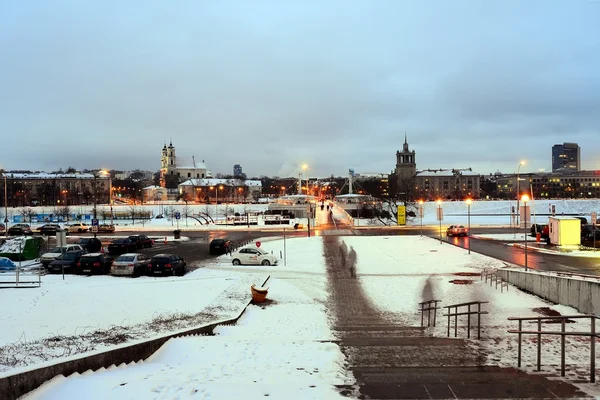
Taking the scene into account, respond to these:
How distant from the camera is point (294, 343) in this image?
1155 centimetres

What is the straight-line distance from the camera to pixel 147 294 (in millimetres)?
18750

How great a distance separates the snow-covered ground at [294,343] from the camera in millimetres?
7600

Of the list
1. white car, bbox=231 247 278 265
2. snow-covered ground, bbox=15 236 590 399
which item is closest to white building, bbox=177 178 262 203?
white car, bbox=231 247 278 265

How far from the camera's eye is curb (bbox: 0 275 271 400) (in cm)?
738

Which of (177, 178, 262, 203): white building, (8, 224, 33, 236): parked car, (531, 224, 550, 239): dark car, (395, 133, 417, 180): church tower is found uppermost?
(395, 133, 417, 180): church tower

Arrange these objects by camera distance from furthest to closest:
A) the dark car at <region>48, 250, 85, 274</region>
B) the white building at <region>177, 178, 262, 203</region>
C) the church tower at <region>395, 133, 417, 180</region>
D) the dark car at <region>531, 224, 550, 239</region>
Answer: the church tower at <region>395, 133, 417, 180</region>
the white building at <region>177, 178, 262, 203</region>
the dark car at <region>531, 224, 550, 239</region>
the dark car at <region>48, 250, 85, 274</region>

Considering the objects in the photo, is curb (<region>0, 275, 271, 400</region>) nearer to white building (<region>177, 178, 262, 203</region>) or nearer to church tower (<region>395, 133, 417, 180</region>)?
white building (<region>177, 178, 262, 203</region>)

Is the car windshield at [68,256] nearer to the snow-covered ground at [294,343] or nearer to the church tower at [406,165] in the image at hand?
the snow-covered ground at [294,343]

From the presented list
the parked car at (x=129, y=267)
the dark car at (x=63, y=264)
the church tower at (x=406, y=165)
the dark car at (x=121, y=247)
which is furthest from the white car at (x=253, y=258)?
the church tower at (x=406, y=165)

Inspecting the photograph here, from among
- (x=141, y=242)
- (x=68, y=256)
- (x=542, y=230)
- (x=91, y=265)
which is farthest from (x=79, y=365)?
(x=542, y=230)

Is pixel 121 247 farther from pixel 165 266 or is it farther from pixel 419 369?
pixel 419 369

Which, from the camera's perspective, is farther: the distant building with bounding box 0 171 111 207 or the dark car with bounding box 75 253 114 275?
the distant building with bounding box 0 171 111 207

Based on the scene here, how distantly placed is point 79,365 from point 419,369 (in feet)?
21.9

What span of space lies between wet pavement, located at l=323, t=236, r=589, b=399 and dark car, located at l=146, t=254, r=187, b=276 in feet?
39.6
